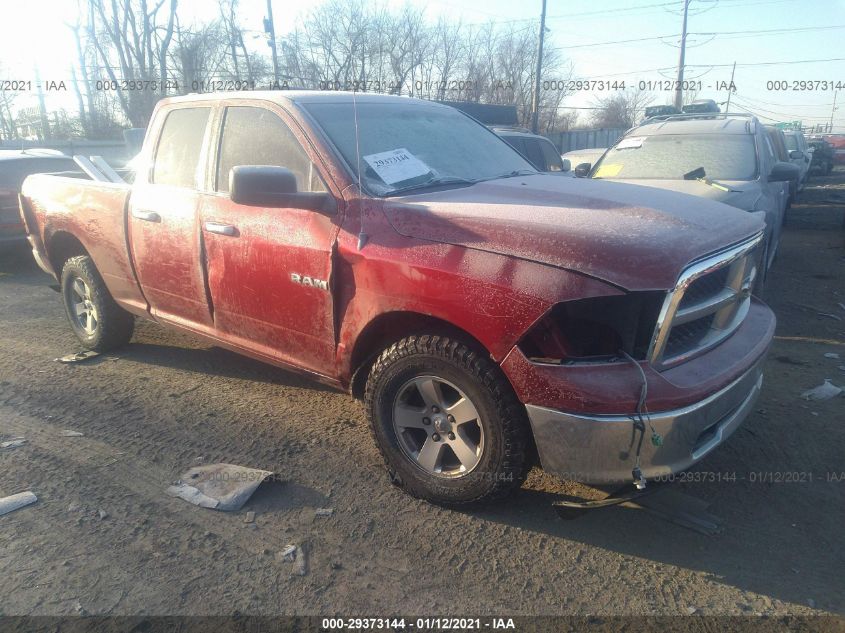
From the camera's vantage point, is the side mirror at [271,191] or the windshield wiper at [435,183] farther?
the windshield wiper at [435,183]

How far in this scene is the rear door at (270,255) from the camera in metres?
3.02

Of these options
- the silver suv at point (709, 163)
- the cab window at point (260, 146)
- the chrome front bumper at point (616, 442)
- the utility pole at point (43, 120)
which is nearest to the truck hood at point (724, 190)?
the silver suv at point (709, 163)

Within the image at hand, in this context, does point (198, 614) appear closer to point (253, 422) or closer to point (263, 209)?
point (253, 422)

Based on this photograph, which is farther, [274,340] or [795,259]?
[795,259]

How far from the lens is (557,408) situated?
230 cm

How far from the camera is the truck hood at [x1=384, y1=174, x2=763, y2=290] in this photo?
2.23 meters

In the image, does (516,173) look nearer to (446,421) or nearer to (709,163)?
(446,421)

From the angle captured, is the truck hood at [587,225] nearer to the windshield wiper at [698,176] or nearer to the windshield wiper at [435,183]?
the windshield wiper at [435,183]

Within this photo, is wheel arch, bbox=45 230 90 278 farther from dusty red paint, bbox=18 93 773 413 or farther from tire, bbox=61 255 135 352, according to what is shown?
dusty red paint, bbox=18 93 773 413

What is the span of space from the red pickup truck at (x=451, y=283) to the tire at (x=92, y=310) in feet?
2.58

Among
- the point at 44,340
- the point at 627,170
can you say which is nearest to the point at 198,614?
the point at 44,340

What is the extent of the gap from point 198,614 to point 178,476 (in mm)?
1040

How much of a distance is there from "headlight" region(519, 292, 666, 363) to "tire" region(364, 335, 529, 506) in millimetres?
234

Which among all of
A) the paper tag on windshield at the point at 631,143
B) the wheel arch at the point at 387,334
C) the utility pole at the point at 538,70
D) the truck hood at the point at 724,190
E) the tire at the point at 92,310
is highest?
the utility pole at the point at 538,70
